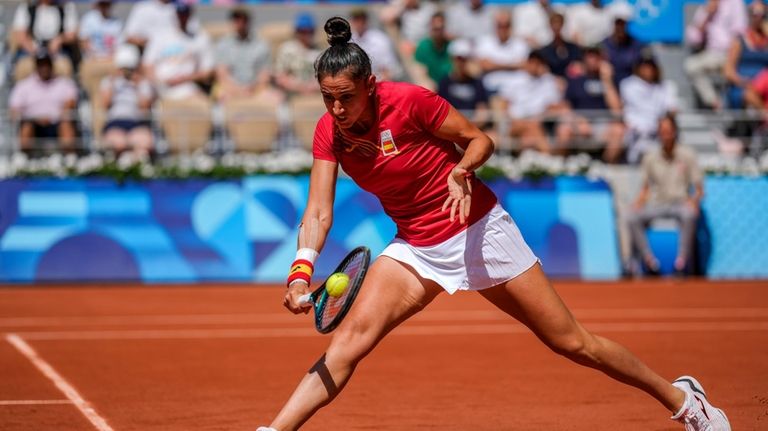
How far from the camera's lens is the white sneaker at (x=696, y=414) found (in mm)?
6102

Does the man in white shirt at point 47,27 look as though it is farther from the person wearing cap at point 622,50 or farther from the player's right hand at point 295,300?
the player's right hand at point 295,300

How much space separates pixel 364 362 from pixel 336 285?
4.60m

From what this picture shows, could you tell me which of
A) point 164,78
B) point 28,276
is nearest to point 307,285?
point 28,276

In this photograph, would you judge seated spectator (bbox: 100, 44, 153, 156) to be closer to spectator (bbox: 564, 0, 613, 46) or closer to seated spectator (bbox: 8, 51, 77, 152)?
seated spectator (bbox: 8, 51, 77, 152)

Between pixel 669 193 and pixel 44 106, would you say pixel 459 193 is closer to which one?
pixel 669 193

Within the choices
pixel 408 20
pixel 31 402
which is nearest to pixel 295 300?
pixel 31 402

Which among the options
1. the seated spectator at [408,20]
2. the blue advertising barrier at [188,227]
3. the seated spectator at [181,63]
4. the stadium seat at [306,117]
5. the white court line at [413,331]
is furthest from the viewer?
the seated spectator at [408,20]

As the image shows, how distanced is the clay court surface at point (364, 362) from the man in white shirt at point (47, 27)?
14.0 ft

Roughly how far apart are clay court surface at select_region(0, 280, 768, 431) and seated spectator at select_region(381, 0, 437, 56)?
17.7 ft

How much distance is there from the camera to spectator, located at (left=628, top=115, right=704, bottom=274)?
1614 centimetres

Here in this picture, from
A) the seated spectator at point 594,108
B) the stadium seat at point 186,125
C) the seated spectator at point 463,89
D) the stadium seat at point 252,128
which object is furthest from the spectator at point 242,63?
Answer: the seated spectator at point 594,108

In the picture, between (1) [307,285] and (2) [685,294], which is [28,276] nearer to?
(2) [685,294]

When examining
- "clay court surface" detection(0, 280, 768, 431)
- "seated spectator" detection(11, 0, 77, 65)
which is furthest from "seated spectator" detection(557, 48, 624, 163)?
"seated spectator" detection(11, 0, 77, 65)

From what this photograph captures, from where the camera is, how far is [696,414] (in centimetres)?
612
